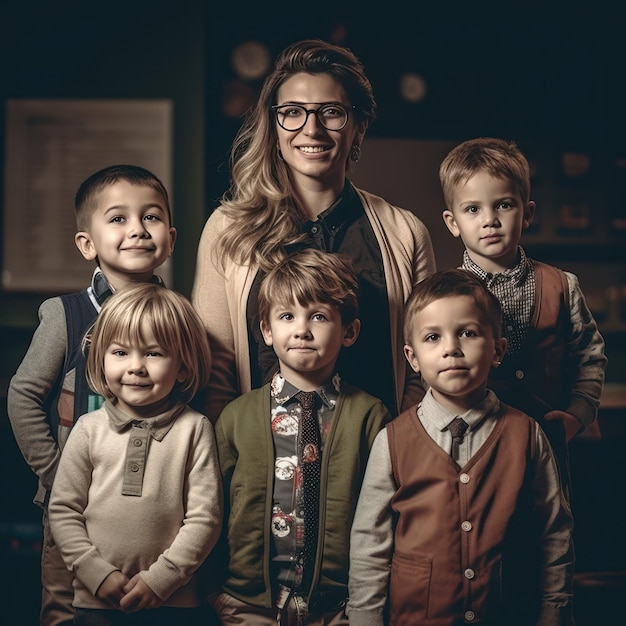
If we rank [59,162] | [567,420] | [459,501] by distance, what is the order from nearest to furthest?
[459,501], [567,420], [59,162]

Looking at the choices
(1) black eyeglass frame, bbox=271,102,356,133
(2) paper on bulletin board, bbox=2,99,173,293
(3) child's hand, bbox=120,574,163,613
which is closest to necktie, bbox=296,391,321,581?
(3) child's hand, bbox=120,574,163,613

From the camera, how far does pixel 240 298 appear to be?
1.80 m

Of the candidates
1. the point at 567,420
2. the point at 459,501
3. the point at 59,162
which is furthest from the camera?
the point at 59,162

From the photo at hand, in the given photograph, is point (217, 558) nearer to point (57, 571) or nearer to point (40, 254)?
point (57, 571)

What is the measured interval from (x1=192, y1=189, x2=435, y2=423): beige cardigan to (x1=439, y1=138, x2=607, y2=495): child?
120mm

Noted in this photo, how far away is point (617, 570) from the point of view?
9.00ft

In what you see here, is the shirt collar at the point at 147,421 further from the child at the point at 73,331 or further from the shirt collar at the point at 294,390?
the shirt collar at the point at 294,390

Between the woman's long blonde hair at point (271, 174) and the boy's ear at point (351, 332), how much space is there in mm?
210

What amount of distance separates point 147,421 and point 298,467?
0.99 feet

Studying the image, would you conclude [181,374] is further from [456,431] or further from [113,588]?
[456,431]

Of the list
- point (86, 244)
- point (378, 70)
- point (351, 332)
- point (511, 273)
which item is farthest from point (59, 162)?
point (511, 273)

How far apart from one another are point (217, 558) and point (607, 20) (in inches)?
118

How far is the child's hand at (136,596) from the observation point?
161 cm

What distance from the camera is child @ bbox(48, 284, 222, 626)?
5.29 ft
